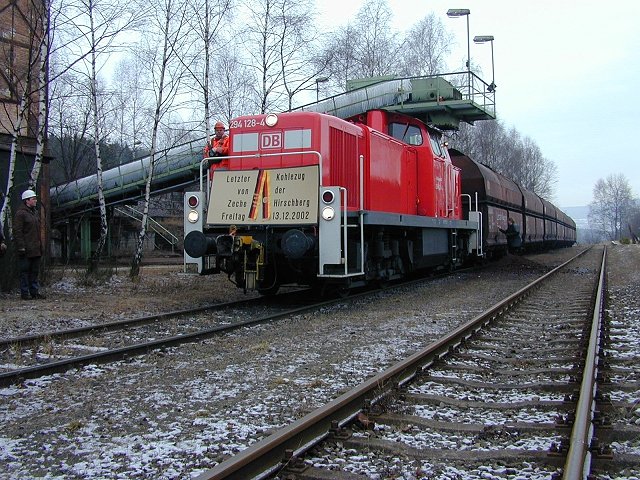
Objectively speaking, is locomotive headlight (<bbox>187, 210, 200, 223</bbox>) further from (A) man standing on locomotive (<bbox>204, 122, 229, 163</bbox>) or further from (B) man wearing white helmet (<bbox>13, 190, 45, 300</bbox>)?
(B) man wearing white helmet (<bbox>13, 190, 45, 300</bbox>)

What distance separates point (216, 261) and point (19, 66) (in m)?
9.02

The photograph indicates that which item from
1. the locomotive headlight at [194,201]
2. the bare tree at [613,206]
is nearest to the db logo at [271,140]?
the locomotive headlight at [194,201]

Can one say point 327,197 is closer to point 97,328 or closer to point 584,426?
point 97,328

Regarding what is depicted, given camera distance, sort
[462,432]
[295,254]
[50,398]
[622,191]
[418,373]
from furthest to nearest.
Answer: [622,191]
[295,254]
[418,373]
[50,398]
[462,432]

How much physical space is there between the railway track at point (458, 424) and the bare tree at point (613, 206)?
12308 cm

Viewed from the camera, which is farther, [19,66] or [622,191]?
[622,191]

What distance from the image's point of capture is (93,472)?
10.2 feet

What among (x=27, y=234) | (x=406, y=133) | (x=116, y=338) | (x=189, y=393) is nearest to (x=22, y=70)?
(x=27, y=234)

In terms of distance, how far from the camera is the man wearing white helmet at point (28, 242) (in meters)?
9.89

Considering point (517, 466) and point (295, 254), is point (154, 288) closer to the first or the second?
point (295, 254)

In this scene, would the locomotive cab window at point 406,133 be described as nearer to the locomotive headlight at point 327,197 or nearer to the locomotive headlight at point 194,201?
the locomotive headlight at point 327,197

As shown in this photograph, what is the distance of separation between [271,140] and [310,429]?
6833mm

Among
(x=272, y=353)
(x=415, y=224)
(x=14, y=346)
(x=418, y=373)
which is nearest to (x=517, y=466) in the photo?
(x=418, y=373)

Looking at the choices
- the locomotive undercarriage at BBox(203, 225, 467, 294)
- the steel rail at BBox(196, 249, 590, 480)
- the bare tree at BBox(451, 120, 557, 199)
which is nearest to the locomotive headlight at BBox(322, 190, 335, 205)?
the locomotive undercarriage at BBox(203, 225, 467, 294)
